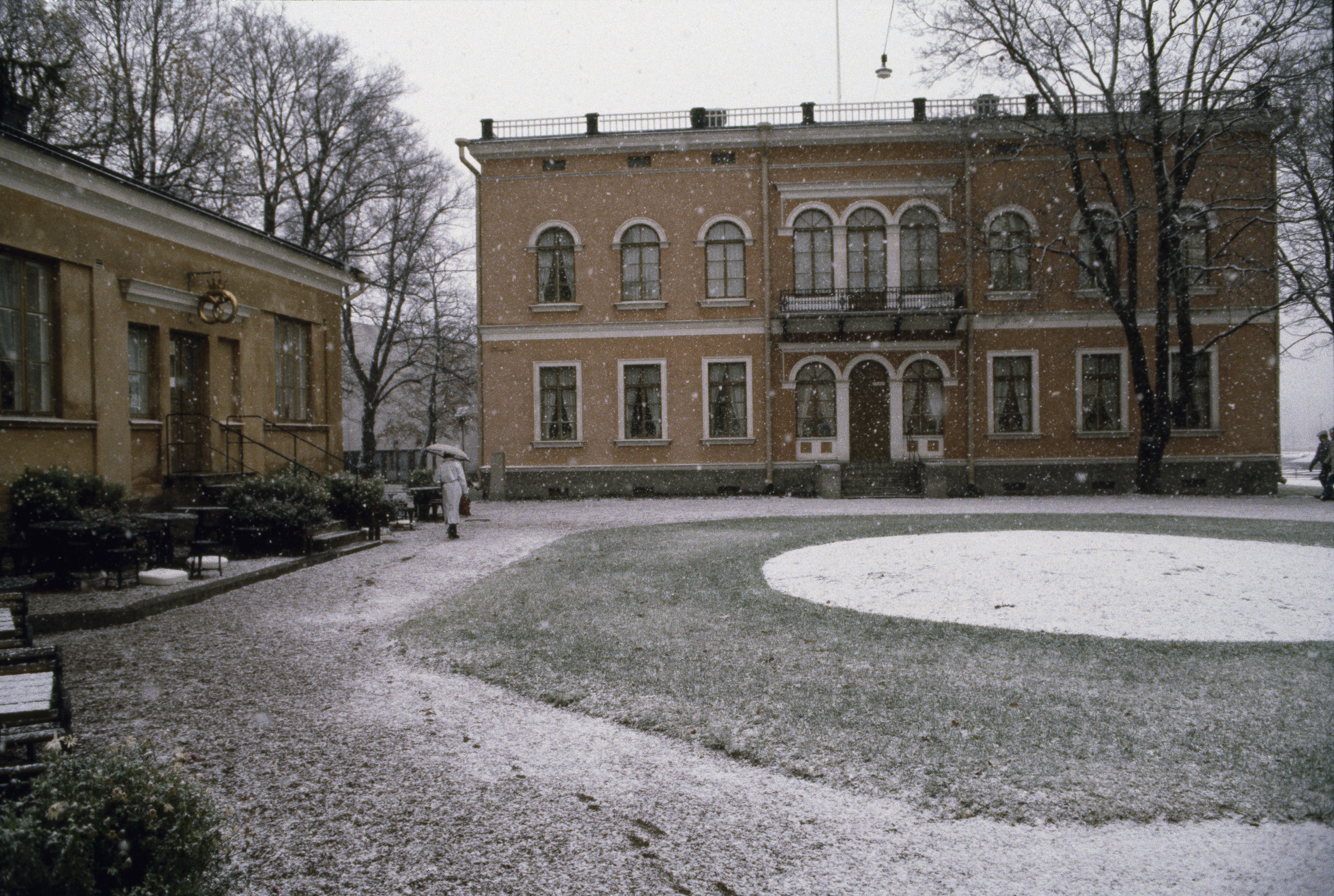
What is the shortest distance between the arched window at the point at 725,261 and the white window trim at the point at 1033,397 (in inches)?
290

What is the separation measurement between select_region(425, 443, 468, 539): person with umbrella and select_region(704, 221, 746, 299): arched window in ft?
36.4

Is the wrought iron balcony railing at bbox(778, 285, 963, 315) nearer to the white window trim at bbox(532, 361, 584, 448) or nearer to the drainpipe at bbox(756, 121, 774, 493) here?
the drainpipe at bbox(756, 121, 774, 493)

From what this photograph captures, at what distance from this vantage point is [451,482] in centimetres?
1462

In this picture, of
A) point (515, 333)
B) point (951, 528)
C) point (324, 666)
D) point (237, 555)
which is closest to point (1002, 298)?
point (951, 528)

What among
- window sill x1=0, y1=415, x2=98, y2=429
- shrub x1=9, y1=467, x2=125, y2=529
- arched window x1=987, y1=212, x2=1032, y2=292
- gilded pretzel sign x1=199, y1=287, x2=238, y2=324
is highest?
arched window x1=987, y1=212, x2=1032, y2=292

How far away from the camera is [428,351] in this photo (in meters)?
34.8

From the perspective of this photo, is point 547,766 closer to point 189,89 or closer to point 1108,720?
point 1108,720

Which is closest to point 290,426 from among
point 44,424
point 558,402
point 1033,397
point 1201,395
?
point 44,424

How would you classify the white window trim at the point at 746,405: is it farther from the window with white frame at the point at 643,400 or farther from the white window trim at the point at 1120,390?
the white window trim at the point at 1120,390

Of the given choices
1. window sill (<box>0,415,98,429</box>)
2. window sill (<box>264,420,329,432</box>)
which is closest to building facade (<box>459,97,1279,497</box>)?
window sill (<box>264,420,329,432</box>)

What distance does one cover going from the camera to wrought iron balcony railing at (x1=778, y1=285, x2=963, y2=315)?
2248cm

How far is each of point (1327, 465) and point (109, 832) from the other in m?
24.7

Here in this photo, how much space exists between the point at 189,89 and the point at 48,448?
18199 millimetres

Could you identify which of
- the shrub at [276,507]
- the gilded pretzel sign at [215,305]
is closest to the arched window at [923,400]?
the shrub at [276,507]
